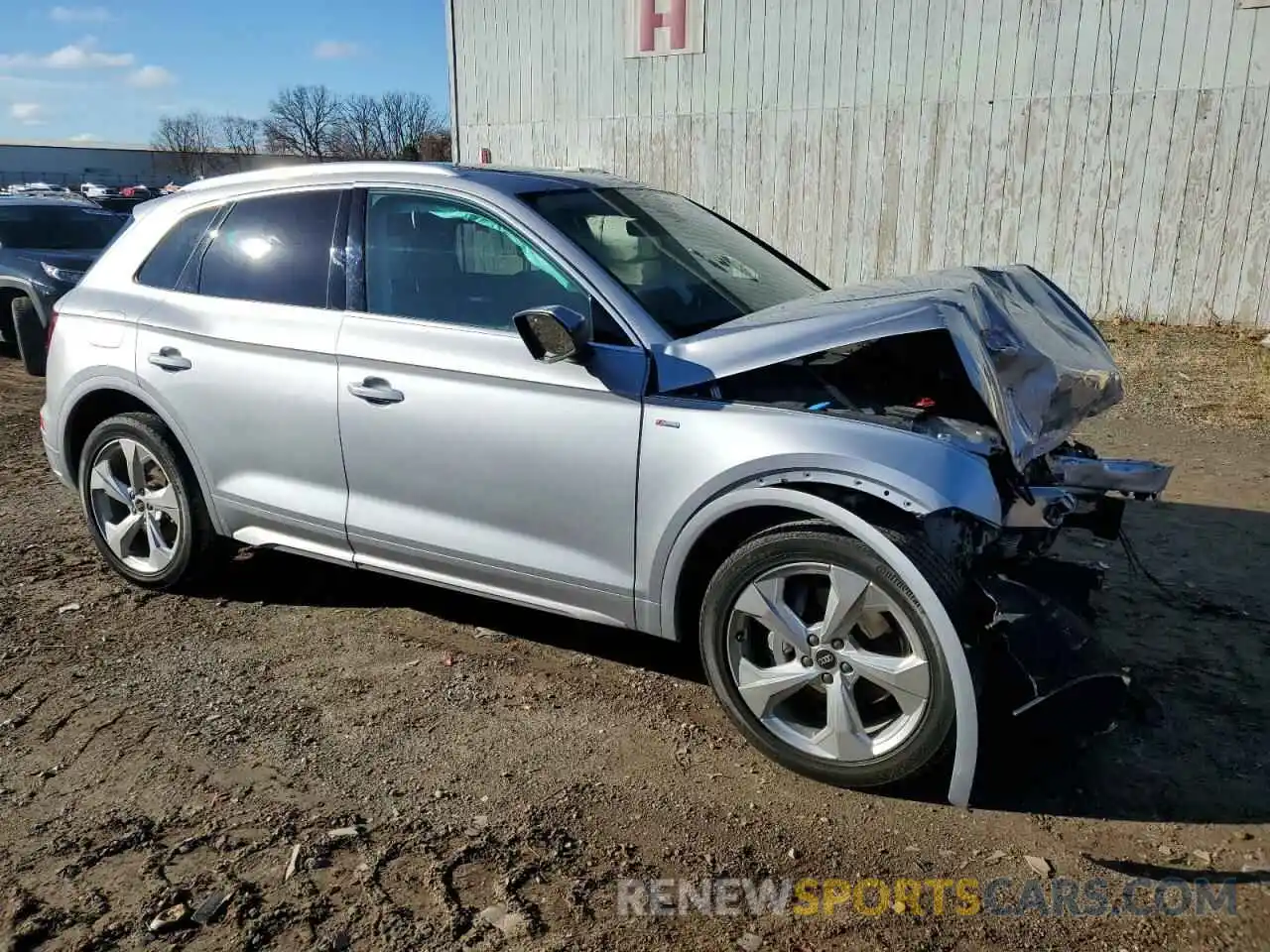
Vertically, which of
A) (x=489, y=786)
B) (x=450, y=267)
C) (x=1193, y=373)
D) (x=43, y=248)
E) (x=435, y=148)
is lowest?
(x=489, y=786)

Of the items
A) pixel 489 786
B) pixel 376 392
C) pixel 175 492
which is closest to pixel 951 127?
pixel 376 392

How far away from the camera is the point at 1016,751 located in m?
3.41

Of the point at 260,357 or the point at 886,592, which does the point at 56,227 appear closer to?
the point at 260,357

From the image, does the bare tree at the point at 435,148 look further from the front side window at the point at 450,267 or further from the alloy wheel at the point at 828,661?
the alloy wheel at the point at 828,661

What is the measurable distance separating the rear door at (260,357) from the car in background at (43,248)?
6563 mm

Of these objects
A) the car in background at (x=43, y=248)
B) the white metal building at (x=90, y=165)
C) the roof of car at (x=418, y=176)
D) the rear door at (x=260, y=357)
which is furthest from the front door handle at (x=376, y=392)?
the white metal building at (x=90, y=165)

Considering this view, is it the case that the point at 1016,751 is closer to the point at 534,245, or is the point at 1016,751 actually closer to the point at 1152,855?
the point at 1152,855

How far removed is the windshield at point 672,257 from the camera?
12.2 ft

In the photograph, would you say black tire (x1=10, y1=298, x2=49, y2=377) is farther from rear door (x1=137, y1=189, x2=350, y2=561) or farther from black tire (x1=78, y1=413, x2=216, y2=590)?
rear door (x1=137, y1=189, x2=350, y2=561)

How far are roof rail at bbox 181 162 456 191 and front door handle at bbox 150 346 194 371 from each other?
2.58 ft

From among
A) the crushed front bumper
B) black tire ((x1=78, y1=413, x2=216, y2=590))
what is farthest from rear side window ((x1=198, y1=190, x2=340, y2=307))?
the crushed front bumper

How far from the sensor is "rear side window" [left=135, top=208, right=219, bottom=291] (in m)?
4.58

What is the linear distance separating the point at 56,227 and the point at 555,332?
10.8 meters

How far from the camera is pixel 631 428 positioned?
342 centimetres
